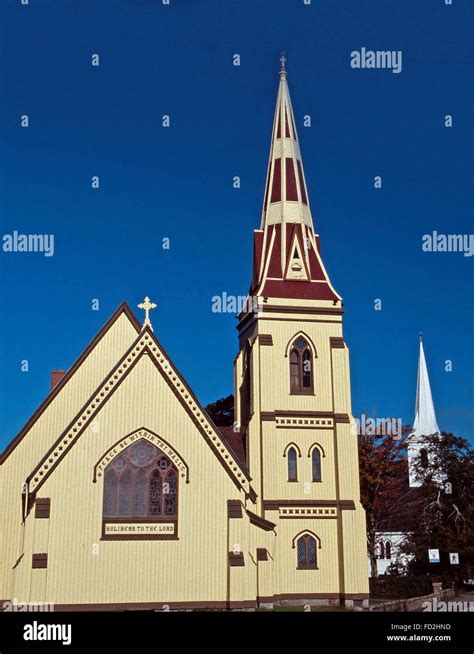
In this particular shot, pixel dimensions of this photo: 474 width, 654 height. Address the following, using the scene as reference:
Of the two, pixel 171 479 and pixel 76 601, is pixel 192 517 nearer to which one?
pixel 171 479

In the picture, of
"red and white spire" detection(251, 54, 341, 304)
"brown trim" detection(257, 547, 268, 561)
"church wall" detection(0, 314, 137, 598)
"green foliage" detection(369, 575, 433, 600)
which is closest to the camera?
"church wall" detection(0, 314, 137, 598)

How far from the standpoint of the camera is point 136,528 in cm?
3434

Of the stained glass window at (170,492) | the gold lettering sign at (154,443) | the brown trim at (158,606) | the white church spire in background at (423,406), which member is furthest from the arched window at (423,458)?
the white church spire in background at (423,406)

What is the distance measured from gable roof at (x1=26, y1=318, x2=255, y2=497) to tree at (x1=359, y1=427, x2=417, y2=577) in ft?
84.0

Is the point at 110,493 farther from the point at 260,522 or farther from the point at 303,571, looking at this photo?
the point at 303,571

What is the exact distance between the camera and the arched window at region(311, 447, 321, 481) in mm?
39500

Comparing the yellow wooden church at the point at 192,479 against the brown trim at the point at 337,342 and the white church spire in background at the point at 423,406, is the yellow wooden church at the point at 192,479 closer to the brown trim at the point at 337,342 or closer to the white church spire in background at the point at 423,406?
the brown trim at the point at 337,342

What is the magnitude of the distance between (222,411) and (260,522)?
93.0ft

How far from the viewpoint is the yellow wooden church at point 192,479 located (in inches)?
1335

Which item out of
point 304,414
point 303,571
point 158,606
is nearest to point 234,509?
point 158,606

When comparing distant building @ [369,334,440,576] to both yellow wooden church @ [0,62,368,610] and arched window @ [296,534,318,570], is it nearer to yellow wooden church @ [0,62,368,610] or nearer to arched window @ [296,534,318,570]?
yellow wooden church @ [0,62,368,610]

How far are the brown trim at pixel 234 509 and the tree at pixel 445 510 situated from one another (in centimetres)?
2385

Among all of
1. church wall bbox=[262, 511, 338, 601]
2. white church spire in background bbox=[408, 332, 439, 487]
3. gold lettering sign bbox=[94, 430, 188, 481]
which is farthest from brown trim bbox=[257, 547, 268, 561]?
white church spire in background bbox=[408, 332, 439, 487]
